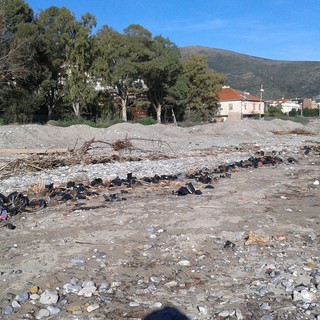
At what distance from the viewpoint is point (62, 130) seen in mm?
28594

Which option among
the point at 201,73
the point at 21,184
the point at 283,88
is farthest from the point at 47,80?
the point at 283,88

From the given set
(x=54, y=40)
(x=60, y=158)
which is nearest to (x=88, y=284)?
(x=60, y=158)

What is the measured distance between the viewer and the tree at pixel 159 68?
1747 inches

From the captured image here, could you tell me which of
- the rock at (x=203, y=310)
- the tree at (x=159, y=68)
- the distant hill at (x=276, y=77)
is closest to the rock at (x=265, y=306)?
the rock at (x=203, y=310)

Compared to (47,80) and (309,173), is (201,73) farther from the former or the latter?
(309,173)

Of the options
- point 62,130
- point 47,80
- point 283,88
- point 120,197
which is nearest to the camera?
point 120,197

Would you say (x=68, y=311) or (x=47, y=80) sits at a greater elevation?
(x=47, y=80)

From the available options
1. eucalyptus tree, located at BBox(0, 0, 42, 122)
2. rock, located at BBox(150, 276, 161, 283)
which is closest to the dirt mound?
eucalyptus tree, located at BBox(0, 0, 42, 122)

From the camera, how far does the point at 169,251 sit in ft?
17.3

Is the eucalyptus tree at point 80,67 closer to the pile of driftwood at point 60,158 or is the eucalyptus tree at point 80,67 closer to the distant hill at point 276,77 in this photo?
the pile of driftwood at point 60,158

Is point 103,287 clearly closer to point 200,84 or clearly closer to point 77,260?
point 77,260

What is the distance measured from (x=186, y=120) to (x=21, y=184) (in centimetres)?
3941

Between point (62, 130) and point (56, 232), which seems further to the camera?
point (62, 130)

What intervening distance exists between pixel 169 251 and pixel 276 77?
136419 millimetres
